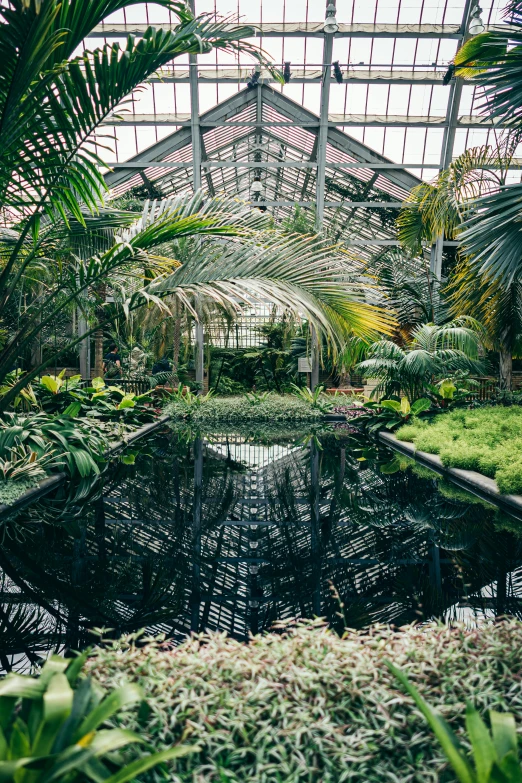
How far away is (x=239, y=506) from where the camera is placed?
522 cm

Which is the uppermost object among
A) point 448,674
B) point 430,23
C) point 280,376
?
point 430,23

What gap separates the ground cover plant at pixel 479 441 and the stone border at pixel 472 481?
0.08 meters

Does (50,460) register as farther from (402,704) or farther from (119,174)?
(119,174)

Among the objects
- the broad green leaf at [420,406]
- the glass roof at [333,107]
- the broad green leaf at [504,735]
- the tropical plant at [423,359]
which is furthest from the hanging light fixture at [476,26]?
the broad green leaf at [504,735]

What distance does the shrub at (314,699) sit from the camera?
147 centimetres

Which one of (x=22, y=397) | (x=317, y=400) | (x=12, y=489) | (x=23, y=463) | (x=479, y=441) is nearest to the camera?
(x=12, y=489)

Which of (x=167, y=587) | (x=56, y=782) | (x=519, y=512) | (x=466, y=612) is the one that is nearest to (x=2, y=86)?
(x=167, y=587)

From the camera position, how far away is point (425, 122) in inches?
688

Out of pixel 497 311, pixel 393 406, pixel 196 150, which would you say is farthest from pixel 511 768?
pixel 196 150

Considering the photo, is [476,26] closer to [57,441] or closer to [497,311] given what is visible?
[497,311]

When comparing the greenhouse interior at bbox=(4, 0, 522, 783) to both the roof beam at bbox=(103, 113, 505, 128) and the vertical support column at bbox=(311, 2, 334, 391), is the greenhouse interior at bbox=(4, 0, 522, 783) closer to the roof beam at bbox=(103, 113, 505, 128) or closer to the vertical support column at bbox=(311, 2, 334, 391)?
the vertical support column at bbox=(311, 2, 334, 391)

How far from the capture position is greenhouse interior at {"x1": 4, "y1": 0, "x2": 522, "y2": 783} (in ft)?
4.97

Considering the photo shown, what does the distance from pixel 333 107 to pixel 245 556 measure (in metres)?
16.8

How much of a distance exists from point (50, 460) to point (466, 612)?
4.05m
